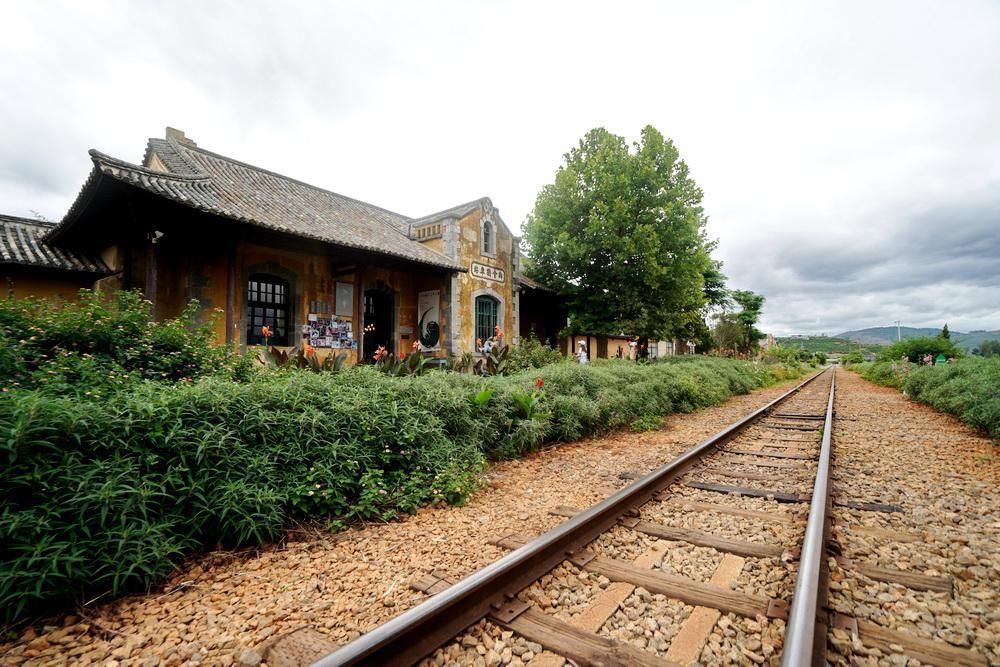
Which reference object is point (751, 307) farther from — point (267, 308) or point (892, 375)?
point (267, 308)

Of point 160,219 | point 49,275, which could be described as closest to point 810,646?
point 160,219

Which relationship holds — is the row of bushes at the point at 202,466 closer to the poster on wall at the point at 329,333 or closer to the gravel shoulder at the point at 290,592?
the gravel shoulder at the point at 290,592

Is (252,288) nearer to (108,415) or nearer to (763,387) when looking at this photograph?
(108,415)

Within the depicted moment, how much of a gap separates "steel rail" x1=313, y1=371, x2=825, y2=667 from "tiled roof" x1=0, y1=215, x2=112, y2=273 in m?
12.6

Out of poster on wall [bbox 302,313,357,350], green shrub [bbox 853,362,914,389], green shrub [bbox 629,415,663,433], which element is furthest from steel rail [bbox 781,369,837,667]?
green shrub [bbox 853,362,914,389]

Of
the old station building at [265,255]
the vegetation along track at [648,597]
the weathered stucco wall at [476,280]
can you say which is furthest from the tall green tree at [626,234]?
the vegetation along track at [648,597]

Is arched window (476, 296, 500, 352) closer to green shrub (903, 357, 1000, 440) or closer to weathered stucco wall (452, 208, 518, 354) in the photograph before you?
weathered stucco wall (452, 208, 518, 354)

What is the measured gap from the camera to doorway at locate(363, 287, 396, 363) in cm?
1451

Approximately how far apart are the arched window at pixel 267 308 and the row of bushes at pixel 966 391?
46.3 ft

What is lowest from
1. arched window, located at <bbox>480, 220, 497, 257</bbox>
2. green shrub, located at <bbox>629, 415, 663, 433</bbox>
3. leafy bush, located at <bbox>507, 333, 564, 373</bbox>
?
green shrub, located at <bbox>629, 415, 663, 433</bbox>

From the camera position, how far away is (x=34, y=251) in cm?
995

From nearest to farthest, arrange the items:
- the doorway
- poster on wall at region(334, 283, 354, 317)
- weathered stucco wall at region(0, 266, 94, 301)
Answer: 1. weathered stucco wall at region(0, 266, 94, 301)
2. poster on wall at region(334, 283, 354, 317)
3. the doorway

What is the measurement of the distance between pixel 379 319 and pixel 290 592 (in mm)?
13006

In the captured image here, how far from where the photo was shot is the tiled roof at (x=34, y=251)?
9.46 m
